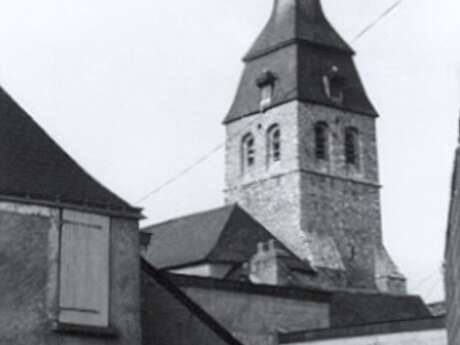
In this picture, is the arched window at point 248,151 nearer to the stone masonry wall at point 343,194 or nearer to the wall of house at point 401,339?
the stone masonry wall at point 343,194

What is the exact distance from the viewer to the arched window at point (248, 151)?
68.0 metres

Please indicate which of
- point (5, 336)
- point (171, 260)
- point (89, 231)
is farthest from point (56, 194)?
point (171, 260)

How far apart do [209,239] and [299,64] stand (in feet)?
41.0

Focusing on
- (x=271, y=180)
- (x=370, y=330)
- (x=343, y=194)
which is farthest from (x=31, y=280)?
(x=343, y=194)

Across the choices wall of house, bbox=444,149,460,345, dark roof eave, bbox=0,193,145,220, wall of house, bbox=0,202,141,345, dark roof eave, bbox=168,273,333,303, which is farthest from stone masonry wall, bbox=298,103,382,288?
wall of house, bbox=444,149,460,345

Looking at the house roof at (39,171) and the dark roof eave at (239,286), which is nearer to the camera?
the house roof at (39,171)

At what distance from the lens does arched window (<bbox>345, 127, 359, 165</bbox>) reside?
6812cm

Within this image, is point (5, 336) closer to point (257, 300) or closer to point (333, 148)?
point (257, 300)

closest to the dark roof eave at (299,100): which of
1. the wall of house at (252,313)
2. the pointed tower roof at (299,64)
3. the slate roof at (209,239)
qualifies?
the pointed tower roof at (299,64)

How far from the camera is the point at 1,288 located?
21.5 m

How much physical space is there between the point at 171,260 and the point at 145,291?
34687mm

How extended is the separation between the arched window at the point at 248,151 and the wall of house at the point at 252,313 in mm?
25768

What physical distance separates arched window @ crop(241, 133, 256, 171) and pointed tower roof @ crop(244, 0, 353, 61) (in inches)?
185

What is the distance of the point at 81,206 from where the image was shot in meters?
22.5
